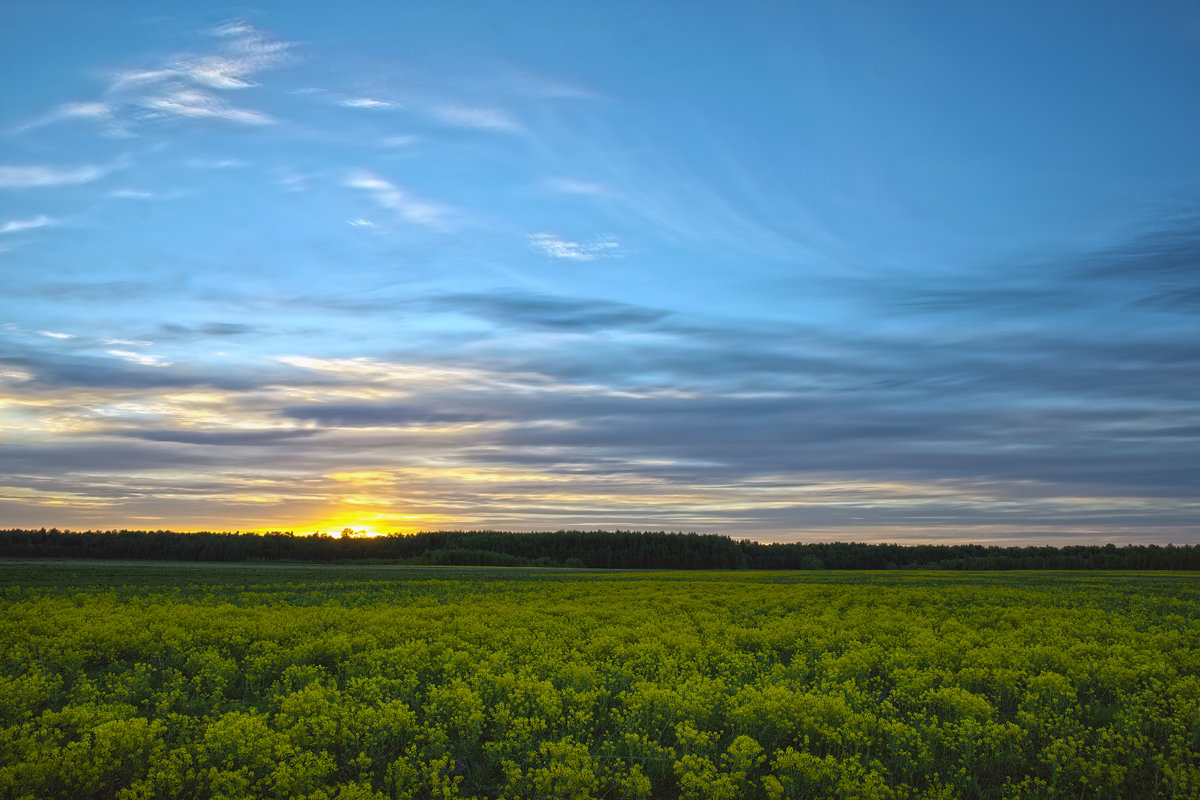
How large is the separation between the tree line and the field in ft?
356

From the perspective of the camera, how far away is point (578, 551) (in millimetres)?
151875

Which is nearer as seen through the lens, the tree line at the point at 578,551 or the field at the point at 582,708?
the field at the point at 582,708

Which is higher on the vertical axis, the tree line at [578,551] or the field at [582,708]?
the field at [582,708]

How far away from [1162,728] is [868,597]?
72.8 ft

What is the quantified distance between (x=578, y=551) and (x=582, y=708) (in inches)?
5576

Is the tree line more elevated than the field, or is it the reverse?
the field

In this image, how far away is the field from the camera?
957 cm

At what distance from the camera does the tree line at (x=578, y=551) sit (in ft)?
400

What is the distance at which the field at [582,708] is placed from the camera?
9.57m

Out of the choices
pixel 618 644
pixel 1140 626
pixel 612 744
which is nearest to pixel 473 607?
pixel 618 644

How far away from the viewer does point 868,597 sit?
34.3 m

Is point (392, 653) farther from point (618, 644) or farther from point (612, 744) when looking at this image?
point (612, 744)

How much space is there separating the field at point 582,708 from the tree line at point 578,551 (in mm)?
108532

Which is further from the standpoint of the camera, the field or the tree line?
the tree line
